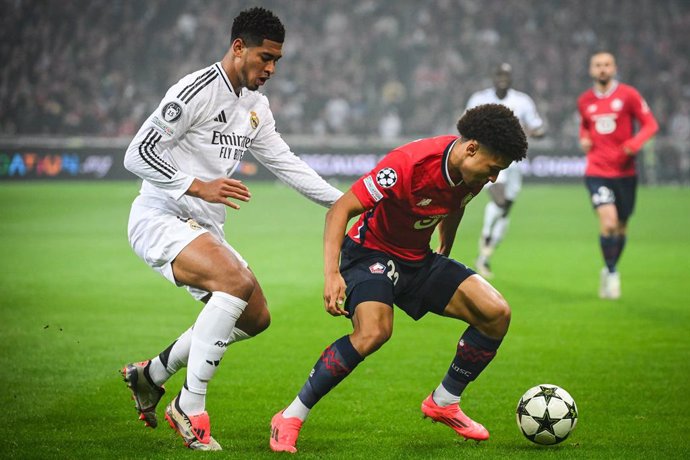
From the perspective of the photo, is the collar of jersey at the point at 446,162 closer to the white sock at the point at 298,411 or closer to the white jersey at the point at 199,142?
the white jersey at the point at 199,142

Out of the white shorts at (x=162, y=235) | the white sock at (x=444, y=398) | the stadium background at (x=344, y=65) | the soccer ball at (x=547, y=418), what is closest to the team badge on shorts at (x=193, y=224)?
the white shorts at (x=162, y=235)

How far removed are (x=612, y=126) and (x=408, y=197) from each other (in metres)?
6.76

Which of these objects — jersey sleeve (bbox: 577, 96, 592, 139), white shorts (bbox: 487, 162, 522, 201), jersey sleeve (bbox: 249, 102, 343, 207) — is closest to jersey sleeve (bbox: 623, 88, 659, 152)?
jersey sleeve (bbox: 577, 96, 592, 139)

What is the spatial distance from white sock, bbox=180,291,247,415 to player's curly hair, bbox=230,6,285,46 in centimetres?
143

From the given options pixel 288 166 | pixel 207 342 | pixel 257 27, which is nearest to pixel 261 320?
pixel 207 342

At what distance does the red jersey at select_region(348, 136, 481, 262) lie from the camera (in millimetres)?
5328

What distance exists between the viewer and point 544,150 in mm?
28531

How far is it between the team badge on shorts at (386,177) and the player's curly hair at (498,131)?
0.45 meters

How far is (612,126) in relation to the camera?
11578 millimetres

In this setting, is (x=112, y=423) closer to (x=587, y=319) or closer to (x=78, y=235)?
(x=587, y=319)

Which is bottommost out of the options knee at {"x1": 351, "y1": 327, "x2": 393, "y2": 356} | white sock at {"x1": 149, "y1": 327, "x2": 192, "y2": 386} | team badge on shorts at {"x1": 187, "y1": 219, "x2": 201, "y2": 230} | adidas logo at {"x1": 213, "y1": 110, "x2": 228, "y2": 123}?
white sock at {"x1": 149, "y1": 327, "x2": 192, "y2": 386}

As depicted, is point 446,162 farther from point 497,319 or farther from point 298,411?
point 298,411

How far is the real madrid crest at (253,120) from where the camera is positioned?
19.2 ft

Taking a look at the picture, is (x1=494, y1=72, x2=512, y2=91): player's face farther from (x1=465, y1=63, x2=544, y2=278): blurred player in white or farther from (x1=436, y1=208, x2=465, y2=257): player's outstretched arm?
(x1=436, y1=208, x2=465, y2=257): player's outstretched arm
